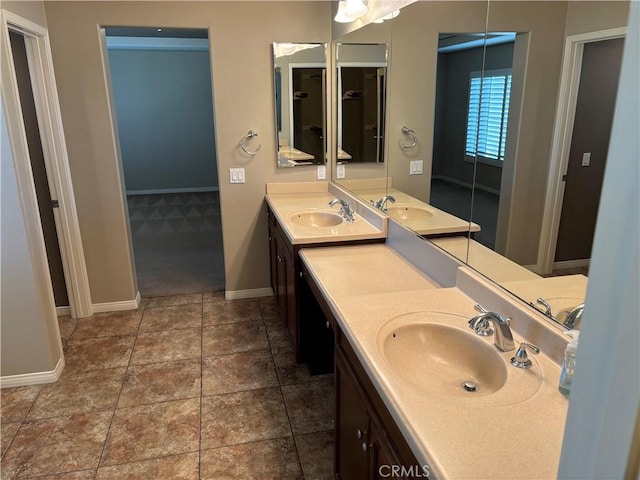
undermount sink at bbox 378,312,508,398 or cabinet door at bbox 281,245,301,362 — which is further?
cabinet door at bbox 281,245,301,362

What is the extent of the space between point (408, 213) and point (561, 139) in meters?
1.13

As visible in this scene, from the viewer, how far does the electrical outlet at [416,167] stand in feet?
7.91

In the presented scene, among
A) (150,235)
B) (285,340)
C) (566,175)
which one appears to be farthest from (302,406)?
(150,235)

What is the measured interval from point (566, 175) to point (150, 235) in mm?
5289

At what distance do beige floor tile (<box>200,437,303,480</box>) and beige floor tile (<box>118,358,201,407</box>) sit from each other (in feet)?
1.81

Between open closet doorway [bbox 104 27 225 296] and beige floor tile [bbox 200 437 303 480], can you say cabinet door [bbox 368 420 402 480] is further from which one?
open closet doorway [bbox 104 27 225 296]

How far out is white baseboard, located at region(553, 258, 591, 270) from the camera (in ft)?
4.18

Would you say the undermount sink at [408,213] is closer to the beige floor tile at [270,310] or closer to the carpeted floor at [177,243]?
the beige floor tile at [270,310]

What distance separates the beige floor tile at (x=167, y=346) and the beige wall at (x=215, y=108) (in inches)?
25.4

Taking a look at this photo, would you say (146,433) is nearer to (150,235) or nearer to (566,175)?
(566,175)

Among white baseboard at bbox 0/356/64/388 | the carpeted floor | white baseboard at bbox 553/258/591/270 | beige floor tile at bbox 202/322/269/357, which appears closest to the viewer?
white baseboard at bbox 553/258/591/270

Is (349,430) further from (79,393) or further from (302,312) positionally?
(79,393)

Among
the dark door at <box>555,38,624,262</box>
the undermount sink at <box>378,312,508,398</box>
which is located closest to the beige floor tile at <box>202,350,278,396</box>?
the undermount sink at <box>378,312,508,398</box>

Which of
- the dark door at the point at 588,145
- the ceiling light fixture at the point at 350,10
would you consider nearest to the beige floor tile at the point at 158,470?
the dark door at the point at 588,145
